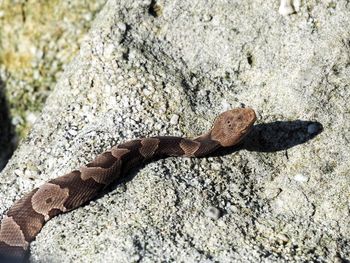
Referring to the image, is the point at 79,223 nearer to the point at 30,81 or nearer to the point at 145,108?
the point at 145,108

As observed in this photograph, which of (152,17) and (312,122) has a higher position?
(152,17)

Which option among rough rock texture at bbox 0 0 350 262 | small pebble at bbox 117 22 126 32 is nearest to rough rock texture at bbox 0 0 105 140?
rough rock texture at bbox 0 0 350 262

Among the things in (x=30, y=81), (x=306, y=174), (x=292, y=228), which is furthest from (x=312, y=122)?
(x=30, y=81)

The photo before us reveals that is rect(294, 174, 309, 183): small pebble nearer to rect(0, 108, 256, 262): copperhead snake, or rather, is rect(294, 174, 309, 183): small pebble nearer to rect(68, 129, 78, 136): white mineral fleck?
rect(0, 108, 256, 262): copperhead snake

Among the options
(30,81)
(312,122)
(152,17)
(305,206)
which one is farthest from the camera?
(30,81)

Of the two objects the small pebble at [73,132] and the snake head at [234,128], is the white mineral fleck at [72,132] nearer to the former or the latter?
the small pebble at [73,132]

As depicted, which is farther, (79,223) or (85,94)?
(85,94)

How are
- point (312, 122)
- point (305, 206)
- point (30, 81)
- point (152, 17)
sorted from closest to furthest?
point (305, 206)
point (312, 122)
point (152, 17)
point (30, 81)
